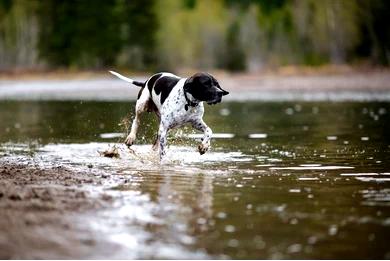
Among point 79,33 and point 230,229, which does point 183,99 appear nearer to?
point 230,229

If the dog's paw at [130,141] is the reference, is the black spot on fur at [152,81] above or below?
above

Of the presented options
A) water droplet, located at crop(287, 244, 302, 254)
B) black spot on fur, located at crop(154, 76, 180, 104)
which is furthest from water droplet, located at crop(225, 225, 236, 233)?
black spot on fur, located at crop(154, 76, 180, 104)

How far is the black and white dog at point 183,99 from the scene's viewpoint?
1007 cm

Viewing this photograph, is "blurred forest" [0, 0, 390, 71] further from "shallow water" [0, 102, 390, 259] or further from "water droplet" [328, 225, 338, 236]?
"water droplet" [328, 225, 338, 236]

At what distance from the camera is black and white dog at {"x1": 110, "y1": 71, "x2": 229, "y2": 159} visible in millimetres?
10070

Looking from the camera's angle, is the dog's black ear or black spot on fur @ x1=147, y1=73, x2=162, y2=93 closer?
the dog's black ear

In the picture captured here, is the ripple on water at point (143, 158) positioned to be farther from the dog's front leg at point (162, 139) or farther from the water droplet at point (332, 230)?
the water droplet at point (332, 230)

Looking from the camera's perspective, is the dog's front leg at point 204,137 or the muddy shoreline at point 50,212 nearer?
the muddy shoreline at point 50,212

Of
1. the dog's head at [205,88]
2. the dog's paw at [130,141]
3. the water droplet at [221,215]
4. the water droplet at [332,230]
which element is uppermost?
the dog's head at [205,88]

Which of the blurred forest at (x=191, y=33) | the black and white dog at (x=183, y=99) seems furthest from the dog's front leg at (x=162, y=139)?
the blurred forest at (x=191, y=33)

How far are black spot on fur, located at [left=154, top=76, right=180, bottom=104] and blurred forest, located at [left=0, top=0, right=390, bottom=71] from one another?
122 feet

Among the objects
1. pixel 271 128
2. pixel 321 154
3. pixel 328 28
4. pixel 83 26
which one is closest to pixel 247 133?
pixel 271 128

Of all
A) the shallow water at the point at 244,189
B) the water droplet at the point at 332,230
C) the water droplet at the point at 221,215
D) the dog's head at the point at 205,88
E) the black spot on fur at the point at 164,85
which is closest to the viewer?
the shallow water at the point at 244,189

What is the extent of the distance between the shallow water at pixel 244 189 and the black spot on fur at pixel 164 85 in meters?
0.89
